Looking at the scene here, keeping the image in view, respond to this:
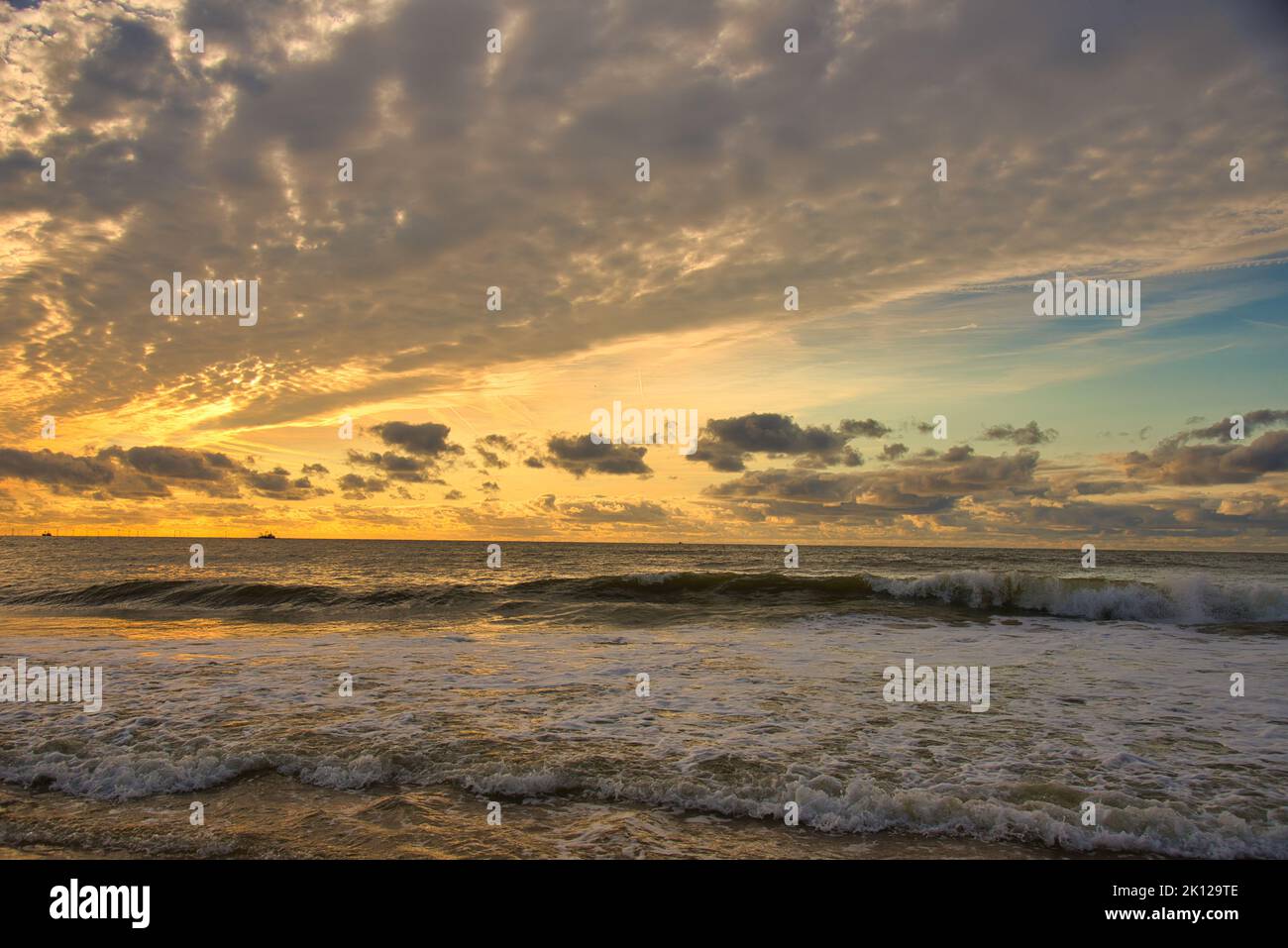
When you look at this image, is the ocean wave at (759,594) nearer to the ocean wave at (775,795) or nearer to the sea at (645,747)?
the sea at (645,747)

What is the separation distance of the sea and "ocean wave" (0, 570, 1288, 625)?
577 cm

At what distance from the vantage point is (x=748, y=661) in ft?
51.1

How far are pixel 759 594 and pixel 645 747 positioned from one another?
24.1 metres

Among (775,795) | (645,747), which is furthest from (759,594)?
(775,795)

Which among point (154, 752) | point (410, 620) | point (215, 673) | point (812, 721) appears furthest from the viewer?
point (410, 620)

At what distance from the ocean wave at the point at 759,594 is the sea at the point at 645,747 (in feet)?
18.9

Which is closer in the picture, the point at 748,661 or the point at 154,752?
the point at 154,752

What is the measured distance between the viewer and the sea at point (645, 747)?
6.55 meters

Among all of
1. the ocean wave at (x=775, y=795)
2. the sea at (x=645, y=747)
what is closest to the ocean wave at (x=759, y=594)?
the sea at (x=645, y=747)
